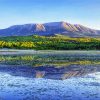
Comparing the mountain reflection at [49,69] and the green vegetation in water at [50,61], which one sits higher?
the mountain reflection at [49,69]

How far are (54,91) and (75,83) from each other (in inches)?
185

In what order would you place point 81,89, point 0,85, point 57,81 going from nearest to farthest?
point 81,89 → point 0,85 → point 57,81

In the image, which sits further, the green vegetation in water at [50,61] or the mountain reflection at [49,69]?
the green vegetation in water at [50,61]

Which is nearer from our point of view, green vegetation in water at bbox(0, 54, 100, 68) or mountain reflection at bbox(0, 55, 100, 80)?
mountain reflection at bbox(0, 55, 100, 80)

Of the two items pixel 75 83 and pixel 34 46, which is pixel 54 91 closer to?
pixel 75 83

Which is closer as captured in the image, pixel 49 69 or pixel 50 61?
pixel 49 69

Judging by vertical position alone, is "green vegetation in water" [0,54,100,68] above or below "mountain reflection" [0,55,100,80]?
below

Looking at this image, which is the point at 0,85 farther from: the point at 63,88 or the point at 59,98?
the point at 59,98

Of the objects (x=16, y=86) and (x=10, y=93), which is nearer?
(x=10, y=93)

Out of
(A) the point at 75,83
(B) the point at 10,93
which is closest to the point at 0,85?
Result: (B) the point at 10,93

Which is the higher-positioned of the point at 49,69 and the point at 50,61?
the point at 49,69

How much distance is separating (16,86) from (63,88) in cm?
383

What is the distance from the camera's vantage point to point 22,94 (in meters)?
25.1

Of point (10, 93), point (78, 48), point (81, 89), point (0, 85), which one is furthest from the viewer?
point (78, 48)
